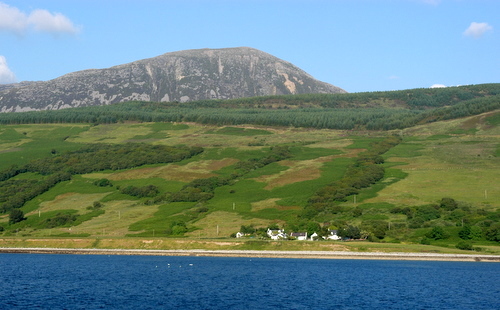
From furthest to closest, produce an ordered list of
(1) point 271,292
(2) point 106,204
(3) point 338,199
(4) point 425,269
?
1. (2) point 106,204
2. (3) point 338,199
3. (4) point 425,269
4. (1) point 271,292

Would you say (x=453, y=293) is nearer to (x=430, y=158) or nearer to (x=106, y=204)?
(x=106, y=204)

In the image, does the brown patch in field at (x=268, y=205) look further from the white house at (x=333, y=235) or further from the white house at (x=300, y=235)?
the white house at (x=333, y=235)

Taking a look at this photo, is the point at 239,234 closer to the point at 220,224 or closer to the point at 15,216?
the point at 220,224

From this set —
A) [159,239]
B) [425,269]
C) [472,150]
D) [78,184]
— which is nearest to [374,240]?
[425,269]

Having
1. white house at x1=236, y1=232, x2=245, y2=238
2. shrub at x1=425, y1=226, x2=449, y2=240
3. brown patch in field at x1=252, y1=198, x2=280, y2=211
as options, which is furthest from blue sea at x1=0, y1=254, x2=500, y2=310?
brown patch in field at x1=252, y1=198, x2=280, y2=211

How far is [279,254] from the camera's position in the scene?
11331cm

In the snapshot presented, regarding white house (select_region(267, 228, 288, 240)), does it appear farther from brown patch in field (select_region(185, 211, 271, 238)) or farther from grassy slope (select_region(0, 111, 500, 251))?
grassy slope (select_region(0, 111, 500, 251))

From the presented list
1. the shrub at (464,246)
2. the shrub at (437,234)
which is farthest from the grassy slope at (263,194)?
the shrub at (437,234)

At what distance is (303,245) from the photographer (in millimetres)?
116500

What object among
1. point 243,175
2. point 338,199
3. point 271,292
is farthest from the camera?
point 243,175

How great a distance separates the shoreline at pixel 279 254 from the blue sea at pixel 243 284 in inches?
95.0

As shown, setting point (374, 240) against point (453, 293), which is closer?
point (453, 293)

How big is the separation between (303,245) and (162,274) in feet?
136

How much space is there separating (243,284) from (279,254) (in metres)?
42.7
